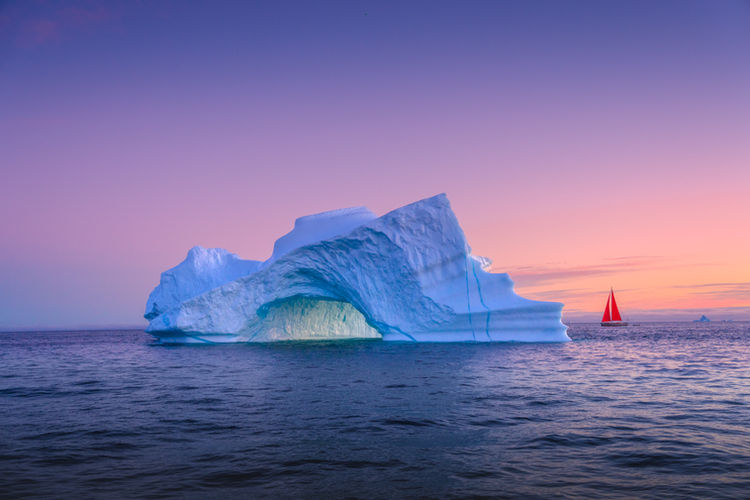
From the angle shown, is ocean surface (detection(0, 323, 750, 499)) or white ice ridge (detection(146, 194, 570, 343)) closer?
ocean surface (detection(0, 323, 750, 499))

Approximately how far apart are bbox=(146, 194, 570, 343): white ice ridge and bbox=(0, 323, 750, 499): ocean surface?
11.8m

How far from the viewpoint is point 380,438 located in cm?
596

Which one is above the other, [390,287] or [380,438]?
[390,287]

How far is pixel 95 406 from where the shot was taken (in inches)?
328

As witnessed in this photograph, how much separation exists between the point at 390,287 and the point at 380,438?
1854cm

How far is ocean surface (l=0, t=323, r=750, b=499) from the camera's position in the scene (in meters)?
4.30

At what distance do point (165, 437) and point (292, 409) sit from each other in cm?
221

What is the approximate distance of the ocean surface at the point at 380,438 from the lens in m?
4.30

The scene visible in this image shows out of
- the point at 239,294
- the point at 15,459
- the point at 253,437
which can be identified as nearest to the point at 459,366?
the point at 253,437

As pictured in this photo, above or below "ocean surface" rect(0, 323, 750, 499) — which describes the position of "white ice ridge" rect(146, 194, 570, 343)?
above

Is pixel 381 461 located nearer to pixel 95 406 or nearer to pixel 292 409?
pixel 292 409

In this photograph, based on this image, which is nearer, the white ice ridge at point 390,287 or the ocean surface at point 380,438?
the ocean surface at point 380,438

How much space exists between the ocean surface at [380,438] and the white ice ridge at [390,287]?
38.8ft

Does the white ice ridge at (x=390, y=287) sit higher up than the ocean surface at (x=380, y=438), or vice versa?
the white ice ridge at (x=390, y=287)
